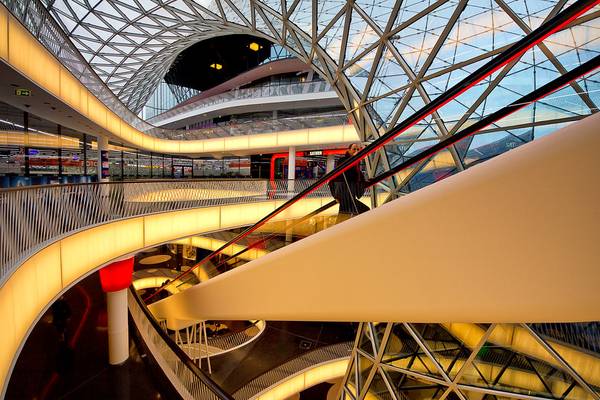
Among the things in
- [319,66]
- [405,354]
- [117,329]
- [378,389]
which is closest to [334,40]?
[319,66]

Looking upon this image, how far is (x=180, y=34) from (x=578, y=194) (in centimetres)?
4285

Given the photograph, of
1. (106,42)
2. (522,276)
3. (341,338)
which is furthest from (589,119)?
(106,42)

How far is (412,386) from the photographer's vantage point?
10031mm

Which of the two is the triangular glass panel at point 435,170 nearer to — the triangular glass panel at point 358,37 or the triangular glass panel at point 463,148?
the triangular glass panel at point 463,148

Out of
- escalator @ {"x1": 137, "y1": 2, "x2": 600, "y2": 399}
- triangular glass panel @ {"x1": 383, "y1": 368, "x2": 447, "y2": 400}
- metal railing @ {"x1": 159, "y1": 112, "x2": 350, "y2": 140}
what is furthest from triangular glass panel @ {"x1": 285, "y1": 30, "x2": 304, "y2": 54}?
triangular glass panel @ {"x1": 383, "y1": 368, "x2": 447, "y2": 400}

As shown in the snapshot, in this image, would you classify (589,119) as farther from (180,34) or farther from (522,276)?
(180,34)

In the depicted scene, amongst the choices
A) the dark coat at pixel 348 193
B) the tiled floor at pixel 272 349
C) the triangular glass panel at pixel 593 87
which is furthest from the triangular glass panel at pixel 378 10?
the tiled floor at pixel 272 349

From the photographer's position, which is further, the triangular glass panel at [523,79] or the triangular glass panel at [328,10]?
the triangular glass panel at [328,10]

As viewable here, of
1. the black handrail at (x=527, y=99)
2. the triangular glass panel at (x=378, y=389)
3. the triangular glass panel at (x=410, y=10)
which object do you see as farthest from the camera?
the triangular glass panel at (x=410, y=10)

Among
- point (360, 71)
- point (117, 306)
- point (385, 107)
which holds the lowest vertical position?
point (117, 306)

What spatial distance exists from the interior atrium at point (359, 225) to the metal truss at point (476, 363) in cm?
5

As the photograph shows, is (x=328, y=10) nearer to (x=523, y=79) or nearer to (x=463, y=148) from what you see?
(x=523, y=79)

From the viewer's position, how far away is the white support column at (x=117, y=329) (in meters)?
12.6

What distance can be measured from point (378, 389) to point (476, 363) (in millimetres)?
4302
